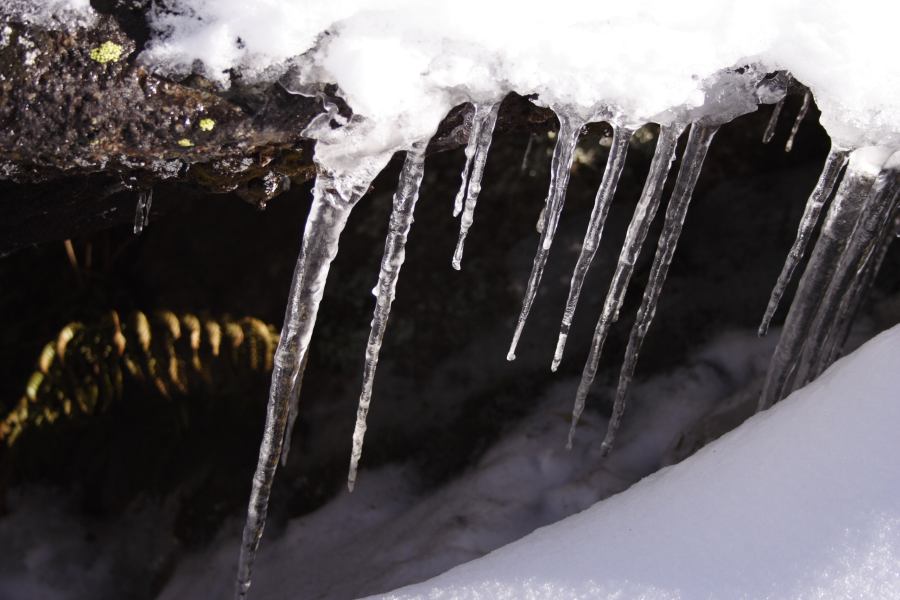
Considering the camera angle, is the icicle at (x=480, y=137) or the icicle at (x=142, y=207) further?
the icicle at (x=142, y=207)

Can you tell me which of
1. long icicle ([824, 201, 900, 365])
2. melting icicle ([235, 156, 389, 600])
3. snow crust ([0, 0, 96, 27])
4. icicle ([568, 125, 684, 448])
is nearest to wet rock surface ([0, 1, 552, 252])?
snow crust ([0, 0, 96, 27])

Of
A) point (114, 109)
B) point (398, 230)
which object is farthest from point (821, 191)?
point (114, 109)

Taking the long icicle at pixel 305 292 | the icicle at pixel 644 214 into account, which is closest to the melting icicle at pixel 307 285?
the long icicle at pixel 305 292

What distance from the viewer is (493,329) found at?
337cm

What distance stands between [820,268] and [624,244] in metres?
0.47

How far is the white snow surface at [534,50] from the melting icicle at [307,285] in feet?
0.41

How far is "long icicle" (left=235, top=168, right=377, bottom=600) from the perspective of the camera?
155cm

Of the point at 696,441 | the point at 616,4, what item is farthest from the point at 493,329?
the point at 616,4

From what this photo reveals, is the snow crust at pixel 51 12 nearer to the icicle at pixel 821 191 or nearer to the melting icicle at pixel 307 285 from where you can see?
the melting icicle at pixel 307 285

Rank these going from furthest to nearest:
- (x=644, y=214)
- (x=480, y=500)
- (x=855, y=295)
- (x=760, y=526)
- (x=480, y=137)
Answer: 1. (x=480, y=500)
2. (x=855, y=295)
3. (x=644, y=214)
4. (x=480, y=137)
5. (x=760, y=526)

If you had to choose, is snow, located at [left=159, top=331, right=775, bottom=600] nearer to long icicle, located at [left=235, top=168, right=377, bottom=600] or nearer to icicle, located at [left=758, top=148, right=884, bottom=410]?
icicle, located at [left=758, top=148, right=884, bottom=410]

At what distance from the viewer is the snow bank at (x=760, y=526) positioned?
1.27 metres

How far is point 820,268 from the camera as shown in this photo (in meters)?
1.85

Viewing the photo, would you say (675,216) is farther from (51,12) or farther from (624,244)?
(51,12)
